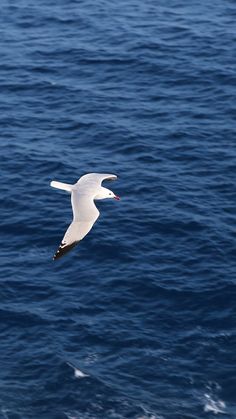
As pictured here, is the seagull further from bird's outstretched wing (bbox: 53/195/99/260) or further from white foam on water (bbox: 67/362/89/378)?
white foam on water (bbox: 67/362/89/378)

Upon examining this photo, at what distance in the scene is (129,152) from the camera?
324 ft

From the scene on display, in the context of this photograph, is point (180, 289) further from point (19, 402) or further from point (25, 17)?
point (25, 17)

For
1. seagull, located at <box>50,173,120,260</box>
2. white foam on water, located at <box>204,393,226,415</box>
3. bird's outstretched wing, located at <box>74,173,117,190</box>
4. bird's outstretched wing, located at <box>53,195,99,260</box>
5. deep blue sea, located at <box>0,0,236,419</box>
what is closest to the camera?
bird's outstretched wing, located at <box>53,195,99,260</box>

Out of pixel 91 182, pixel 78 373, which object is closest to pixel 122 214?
pixel 78 373

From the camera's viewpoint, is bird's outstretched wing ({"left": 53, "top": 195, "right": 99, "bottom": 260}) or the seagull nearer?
bird's outstretched wing ({"left": 53, "top": 195, "right": 99, "bottom": 260})

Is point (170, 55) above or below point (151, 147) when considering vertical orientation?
above

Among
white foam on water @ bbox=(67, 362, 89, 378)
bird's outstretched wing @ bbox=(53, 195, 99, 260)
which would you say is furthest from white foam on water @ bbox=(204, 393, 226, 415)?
bird's outstretched wing @ bbox=(53, 195, 99, 260)

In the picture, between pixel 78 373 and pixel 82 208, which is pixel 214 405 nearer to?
pixel 78 373

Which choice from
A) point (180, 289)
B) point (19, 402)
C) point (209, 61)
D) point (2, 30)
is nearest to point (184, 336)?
point (180, 289)

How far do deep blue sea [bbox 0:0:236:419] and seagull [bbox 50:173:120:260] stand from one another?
18.0 meters

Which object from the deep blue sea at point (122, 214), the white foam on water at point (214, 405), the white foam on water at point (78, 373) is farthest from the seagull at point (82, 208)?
the white foam on water at point (214, 405)

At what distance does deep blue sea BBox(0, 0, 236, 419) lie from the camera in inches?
2943

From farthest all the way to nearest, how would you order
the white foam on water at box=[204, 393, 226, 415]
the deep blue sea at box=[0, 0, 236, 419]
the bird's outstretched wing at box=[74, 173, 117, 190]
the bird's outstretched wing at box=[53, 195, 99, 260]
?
the deep blue sea at box=[0, 0, 236, 419]
the white foam on water at box=[204, 393, 226, 415]
the bird's outstretched wing at box=[74, 173, 117, 190]
the bird's outstretched wing at box=[53, 195, 99, 260]

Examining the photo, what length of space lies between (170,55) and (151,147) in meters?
20.7
